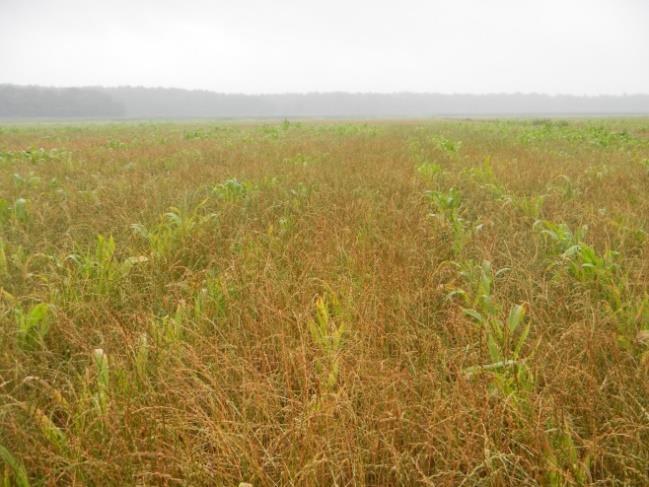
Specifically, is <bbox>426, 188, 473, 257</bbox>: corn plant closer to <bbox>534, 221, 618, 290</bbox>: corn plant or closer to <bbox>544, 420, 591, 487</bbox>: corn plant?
<bbox>534, 221, 618, 290</bbox>: corn plant

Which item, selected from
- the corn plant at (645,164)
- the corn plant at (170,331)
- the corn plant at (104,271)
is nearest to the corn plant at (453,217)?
the corn plant at (170,331)

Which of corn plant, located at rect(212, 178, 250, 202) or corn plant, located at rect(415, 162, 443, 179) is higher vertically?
corn plant, located at rect(415, 162, 443, 179)

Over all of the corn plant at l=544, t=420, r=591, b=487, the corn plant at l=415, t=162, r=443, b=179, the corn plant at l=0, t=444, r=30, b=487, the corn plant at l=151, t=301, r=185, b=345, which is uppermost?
the corn plant at l=415, t=162, r=443, b=179

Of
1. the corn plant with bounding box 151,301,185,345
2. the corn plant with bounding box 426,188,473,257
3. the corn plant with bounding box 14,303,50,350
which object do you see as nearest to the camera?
the corn plant with bounding box 151,301,185,345

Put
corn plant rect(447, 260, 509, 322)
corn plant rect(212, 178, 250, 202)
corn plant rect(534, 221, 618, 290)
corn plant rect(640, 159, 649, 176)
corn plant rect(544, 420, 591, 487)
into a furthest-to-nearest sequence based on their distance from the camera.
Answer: corn plant rect(640, 159, 649, 176)
corn plant rect(212, 178, 250, 202)
corn plant rect(534, 221, 618, 290)
corn plant rect(447, 260, 509, 322)
corn plant rect(544, 420, 591, 487)

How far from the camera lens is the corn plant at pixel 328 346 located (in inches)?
62.3

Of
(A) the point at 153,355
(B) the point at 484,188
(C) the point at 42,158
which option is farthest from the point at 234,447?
(C) the point at 42,158

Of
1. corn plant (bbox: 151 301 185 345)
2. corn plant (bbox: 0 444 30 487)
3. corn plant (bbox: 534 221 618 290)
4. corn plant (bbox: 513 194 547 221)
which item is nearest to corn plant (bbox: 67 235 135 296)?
corn plant (bbox: 151 301 185 345)

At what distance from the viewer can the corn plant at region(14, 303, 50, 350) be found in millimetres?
1989

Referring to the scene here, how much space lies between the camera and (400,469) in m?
1.25

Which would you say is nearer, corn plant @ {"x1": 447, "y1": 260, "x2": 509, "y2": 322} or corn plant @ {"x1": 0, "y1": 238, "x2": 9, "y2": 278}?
corn plant @ {"x1": 447, "y1": 260, "x2": 509, "y2": 322}

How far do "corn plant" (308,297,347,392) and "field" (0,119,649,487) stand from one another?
1 centimetres

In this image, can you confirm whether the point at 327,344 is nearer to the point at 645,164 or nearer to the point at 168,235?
the point at 168,235

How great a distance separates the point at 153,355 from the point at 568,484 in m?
1.52
